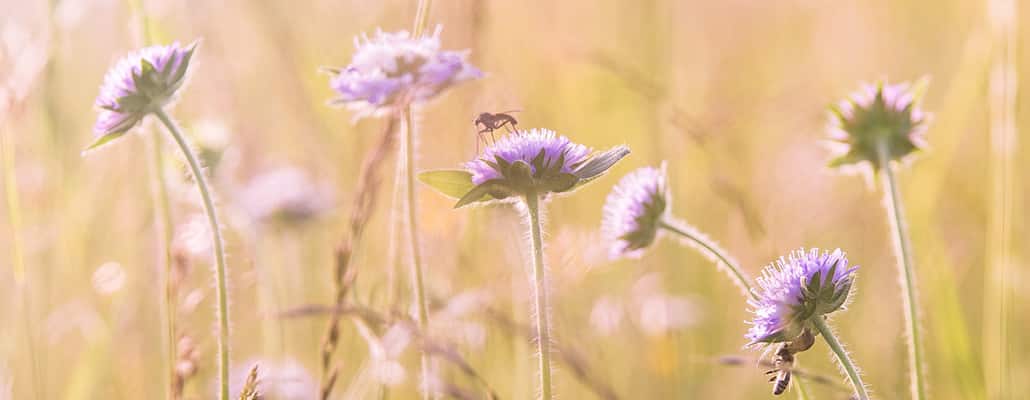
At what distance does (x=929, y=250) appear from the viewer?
2.06 metres

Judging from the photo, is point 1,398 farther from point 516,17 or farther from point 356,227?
point 516,17

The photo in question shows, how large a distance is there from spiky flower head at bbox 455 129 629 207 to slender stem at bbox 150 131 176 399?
21.4 inches

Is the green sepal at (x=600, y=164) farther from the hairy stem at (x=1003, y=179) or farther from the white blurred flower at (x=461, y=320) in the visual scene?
the hairy stem at (x=1003, y=179)

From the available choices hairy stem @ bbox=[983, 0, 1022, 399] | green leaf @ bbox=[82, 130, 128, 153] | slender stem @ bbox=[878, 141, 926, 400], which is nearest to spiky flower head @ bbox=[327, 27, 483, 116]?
green leaf @ bbox=[82, 130, 128, 153]

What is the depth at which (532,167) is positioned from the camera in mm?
1145

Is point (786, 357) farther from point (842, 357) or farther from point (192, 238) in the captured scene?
point (192, 238)

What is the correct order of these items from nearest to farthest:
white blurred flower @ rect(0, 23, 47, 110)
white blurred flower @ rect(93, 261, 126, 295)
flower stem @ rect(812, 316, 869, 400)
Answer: flower stem @ rect(812, 316, 869, 400) < white blurred flower @ rect(0, 23, 47, 110) < white blurred flower @ rect(93, 261, 126, 295)

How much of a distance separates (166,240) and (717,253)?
822mm

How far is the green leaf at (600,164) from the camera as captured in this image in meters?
1.08

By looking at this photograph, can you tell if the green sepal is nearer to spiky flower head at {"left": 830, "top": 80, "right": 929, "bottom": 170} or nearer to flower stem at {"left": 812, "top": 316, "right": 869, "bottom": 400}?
flower stem at {"left": 812, "top": 316, "right": 869, "bottom": 400}

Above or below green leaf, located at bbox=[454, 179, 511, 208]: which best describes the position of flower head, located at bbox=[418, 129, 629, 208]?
above

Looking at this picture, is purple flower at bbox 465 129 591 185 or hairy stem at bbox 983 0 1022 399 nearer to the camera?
purple flower at bbox 465 129 591 185

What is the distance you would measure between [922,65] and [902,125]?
3505mm

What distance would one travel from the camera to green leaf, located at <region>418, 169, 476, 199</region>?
1167mm
